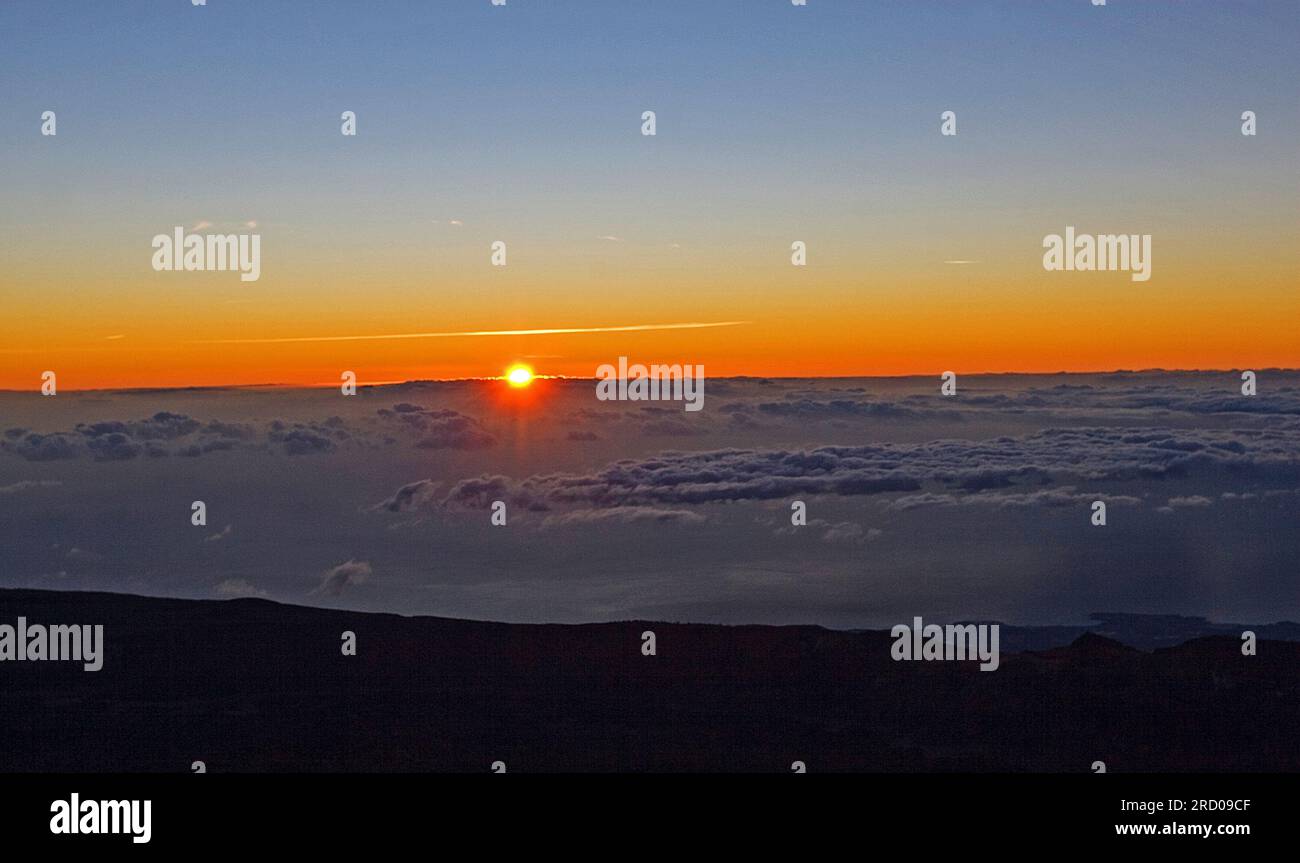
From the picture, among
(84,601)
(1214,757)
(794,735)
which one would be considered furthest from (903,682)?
(84,601)

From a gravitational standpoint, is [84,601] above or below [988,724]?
above

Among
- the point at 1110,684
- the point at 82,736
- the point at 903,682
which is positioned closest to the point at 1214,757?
the point at 1110,684

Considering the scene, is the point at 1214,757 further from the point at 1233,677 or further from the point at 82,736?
the point at 82,736

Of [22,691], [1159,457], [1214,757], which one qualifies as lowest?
[1214,757]

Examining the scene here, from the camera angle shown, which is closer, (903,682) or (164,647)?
(903,682)

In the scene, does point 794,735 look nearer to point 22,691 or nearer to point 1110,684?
point 1110,684

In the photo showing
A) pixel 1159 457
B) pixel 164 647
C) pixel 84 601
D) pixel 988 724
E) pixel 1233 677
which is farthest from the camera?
pixel 1159 457
